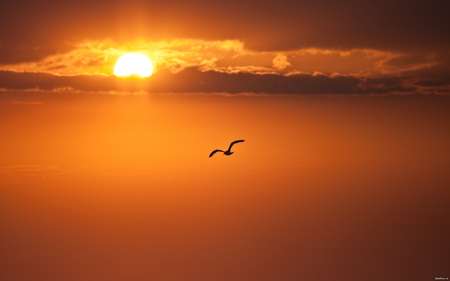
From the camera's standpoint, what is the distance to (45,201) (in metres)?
192

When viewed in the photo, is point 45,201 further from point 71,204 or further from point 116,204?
point 116,204

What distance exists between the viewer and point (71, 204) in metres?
194

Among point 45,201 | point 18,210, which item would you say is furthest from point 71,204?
point 18,210

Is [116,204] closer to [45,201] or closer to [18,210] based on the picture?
[45,201]

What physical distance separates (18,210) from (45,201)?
14.7 meters

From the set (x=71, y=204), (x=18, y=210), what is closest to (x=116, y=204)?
(x=71, y=204)

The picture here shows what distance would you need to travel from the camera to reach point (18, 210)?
7692 inches

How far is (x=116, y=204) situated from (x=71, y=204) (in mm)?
20160

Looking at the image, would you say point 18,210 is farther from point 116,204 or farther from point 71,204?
point 116,204

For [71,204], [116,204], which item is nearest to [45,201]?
[71,204]

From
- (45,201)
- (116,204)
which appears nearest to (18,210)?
(45,201)

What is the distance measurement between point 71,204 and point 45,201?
37.6 ft

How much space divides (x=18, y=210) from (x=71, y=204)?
25.1 meters

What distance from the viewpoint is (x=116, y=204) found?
647ft
